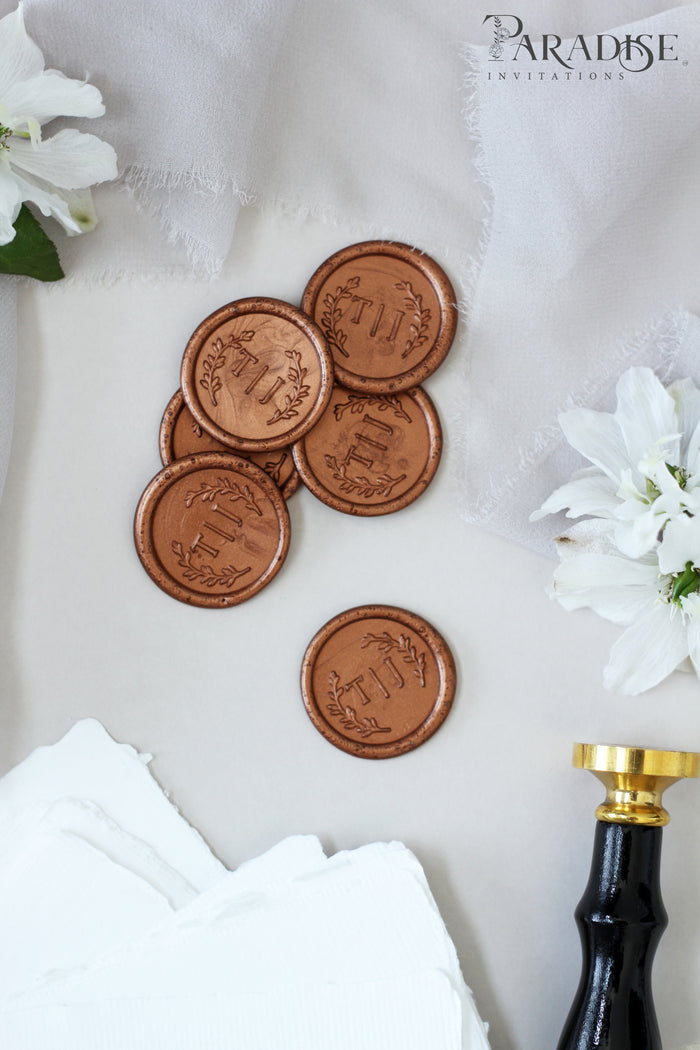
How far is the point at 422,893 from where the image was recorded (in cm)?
68

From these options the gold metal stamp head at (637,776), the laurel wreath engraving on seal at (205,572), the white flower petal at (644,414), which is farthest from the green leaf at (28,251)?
the gold metal stamp head at (637,776)

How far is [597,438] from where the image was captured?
2.31 feet

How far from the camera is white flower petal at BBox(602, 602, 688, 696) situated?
2.28 ft

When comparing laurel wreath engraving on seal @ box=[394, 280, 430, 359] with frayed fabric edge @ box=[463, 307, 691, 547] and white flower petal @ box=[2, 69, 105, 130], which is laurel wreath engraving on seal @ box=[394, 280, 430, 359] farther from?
white flower petal @ box=[2, 69, 105, 130]

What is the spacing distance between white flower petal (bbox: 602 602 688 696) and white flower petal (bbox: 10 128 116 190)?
0.55 metres

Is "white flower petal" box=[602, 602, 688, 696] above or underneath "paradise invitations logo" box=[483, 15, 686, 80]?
underneath

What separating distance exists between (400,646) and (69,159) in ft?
1.52

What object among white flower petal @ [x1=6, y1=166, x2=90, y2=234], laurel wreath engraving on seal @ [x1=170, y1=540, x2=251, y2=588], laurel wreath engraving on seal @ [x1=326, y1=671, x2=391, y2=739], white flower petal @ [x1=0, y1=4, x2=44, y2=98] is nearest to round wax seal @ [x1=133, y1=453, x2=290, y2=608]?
laurel wreath engraving on seal @ [x1=170, y1=540, x2=251, y2=588]

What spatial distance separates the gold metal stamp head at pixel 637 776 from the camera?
66 centimetres

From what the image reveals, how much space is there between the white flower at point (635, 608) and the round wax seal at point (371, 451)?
15 centimetres

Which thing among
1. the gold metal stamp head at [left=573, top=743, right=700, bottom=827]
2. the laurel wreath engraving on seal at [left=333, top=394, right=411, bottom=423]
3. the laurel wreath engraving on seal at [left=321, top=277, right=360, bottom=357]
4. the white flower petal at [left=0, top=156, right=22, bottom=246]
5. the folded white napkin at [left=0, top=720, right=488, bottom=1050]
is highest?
the white flower petal at [left=0, top=156, right=22, bottom=246]

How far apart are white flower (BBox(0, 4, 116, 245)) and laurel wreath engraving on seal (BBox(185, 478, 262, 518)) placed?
23 cm

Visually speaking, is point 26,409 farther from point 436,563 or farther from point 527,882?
point 527,882

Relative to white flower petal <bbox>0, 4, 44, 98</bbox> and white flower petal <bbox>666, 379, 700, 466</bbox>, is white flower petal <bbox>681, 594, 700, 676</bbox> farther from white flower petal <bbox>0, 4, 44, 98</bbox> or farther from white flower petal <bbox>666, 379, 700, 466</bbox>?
white flower petal <bbox>0, 4, 44, 98</bbox>
